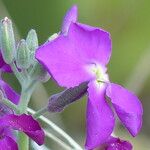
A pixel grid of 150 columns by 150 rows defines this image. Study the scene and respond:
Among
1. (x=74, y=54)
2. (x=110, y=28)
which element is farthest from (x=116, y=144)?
(x=110, y=28)

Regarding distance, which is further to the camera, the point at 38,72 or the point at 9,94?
the point at 9,94

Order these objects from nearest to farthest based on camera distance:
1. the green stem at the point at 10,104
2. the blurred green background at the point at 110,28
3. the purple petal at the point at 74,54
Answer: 1. the purple petal at the point at 74,54
2. the green stem at the point at 10,104
3. the blurred green background at the point at 110,28

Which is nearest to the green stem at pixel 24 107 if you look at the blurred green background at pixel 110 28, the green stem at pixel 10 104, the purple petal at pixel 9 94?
the green stem at pixel 10 104

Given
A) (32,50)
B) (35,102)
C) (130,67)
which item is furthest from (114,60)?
(32,50)

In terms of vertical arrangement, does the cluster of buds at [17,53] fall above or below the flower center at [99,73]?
above

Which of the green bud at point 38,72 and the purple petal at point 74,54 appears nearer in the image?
the purple petal at point 74,54

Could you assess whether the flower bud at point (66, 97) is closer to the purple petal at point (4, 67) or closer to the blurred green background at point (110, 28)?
the purple petal at point (4, 67)

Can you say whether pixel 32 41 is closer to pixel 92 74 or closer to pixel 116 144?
pixel 92 74
